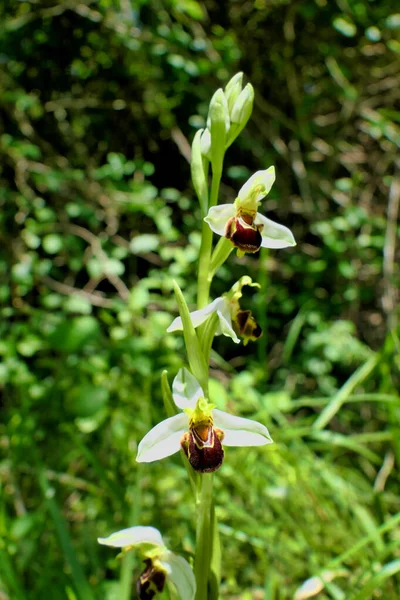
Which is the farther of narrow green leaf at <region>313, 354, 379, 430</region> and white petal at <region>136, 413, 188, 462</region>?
narrow green leaf at <region>313, 354, 379, 430</region>

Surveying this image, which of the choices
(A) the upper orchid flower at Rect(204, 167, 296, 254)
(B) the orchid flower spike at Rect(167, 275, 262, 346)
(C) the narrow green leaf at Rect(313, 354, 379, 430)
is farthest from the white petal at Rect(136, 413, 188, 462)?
(C) the narrow green leaf at Rect(313, 354, 379, 430)

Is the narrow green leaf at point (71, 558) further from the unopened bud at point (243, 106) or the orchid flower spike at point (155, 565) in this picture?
the unopened bud at point (243, 106)

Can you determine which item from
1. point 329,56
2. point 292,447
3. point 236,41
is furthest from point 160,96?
point 292,447

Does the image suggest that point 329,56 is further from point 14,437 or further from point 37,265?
point 14,437

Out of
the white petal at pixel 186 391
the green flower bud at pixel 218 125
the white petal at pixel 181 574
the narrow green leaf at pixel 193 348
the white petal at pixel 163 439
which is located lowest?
the white petal at pixel 181 574

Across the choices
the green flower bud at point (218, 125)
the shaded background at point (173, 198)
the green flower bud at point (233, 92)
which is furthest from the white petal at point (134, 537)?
the shaded background at point (173, 198)

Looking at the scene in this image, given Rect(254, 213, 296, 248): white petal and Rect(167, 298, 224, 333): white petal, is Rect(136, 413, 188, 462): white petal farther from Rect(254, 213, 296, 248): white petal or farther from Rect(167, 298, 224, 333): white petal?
Rect(254, 213, 296, 248): white petal
